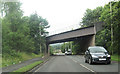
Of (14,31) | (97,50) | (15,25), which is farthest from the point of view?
(14,31)

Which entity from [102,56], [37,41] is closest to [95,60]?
[102,56]

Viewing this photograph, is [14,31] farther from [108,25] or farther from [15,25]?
[108,25]

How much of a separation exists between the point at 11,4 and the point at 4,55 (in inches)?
450

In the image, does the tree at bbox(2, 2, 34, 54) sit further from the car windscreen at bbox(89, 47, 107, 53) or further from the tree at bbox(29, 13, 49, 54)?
the tree at bbox(29, 13, 49, 54)

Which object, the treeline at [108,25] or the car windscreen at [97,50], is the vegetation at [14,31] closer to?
the car windscreen at [97,50]

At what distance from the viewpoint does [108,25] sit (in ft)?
79.7

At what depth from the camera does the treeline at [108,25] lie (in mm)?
20219

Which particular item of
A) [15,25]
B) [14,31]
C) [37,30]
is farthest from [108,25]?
[37,30]

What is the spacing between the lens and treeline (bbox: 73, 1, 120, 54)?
20.2m

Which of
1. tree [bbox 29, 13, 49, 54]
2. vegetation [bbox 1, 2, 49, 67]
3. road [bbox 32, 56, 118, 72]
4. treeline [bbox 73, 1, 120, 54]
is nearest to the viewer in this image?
road [bbox 32, 56, 118, 72]

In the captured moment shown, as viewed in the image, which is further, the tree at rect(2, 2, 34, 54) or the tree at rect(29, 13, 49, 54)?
the tree at rect(29, 13, 49, 54)

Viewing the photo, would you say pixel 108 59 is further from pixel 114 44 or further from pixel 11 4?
pixel 11 4

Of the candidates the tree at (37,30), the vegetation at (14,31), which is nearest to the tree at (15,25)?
the vegetation at (14,31)

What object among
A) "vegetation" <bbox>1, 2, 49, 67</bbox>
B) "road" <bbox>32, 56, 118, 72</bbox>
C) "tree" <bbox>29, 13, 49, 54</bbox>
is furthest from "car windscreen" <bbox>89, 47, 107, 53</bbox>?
"tree" <bbox>29, 13, 49, 54</bbox>
